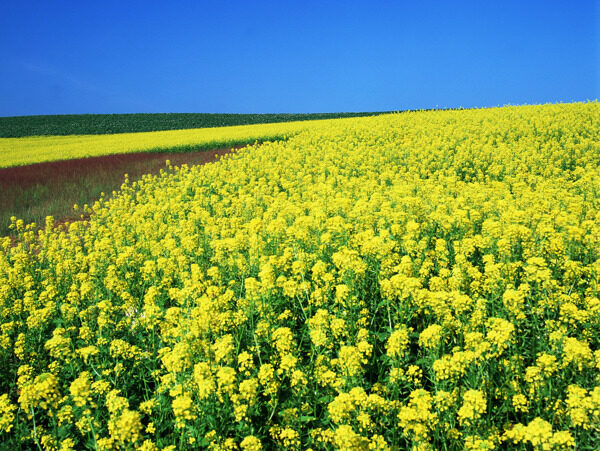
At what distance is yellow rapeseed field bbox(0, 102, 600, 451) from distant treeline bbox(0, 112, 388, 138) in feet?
196

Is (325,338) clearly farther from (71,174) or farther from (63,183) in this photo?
(71,174)

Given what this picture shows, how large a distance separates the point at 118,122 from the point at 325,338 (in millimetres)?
74532

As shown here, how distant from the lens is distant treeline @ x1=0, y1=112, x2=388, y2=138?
60.5 m

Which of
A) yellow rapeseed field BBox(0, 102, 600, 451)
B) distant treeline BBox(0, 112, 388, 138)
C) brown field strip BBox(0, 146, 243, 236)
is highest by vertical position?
distant treeline BBox(0, 112, 388, 138)

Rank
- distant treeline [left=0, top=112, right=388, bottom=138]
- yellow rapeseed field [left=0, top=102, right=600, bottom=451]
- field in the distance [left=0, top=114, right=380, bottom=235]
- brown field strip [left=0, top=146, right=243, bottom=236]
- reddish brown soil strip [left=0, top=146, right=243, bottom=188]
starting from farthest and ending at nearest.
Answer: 1. distant treeline [left=0, top=112, right=388, bottom=138]
2. reddish brown soil strip [left=0, top=146, right=243, bottom=188]
3. field in the distance [left=0, top=114, right=380, bottom=235]
4. brown field strip [left=0, top=146, right=243, bottom=236]
5. yellow rapeseed field [left=0, top=102, right=600, bottom=451]

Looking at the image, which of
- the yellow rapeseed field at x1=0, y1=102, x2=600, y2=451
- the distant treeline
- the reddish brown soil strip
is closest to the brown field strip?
the reddish brown soil strip

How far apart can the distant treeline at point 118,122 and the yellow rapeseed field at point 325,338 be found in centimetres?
5989

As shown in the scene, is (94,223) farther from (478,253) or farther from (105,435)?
(478,253)

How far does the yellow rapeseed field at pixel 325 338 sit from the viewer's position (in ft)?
10.9

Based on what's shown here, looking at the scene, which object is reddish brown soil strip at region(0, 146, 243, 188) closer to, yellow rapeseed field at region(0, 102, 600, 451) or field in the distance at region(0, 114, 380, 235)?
field in the distance at region(0, 114, 380, 235)

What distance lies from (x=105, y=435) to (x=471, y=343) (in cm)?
377

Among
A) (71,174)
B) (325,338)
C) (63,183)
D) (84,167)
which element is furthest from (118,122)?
(325,338)

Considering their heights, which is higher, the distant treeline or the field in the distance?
the distant treeline

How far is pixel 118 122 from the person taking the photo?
224 ft
